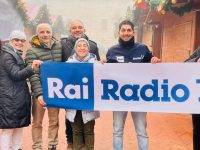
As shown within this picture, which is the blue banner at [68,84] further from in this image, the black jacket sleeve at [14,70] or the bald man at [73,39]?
the bald man at [73,39]

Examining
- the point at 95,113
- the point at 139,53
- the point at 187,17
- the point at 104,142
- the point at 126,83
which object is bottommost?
the point at 104,142

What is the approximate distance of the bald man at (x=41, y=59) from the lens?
585cm

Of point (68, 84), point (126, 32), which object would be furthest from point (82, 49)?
point (126, 32)

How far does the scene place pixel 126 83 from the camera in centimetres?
557

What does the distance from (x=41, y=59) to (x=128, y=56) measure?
4.17 feet

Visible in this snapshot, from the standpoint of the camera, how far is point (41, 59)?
5953 mm

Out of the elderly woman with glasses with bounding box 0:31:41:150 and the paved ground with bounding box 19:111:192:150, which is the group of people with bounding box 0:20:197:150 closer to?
the elderly woman with glasses with bounding box 0:31:41:150

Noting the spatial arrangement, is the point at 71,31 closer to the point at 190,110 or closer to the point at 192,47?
the point at 190,110

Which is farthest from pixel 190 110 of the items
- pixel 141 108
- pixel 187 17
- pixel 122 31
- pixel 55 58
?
pixel 187 17

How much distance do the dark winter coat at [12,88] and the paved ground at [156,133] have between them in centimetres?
124

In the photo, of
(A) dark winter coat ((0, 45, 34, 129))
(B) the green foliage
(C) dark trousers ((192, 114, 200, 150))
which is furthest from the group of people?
(B) the green foliage

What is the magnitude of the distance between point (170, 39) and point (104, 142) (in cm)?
987

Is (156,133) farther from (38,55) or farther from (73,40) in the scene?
(38,55)

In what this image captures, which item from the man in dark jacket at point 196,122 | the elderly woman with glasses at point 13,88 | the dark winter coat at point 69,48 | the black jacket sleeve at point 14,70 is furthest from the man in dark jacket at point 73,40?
the man in dark jacket at point 196,122
